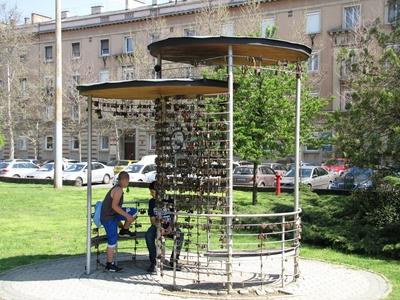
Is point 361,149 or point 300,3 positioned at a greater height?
point 300,3

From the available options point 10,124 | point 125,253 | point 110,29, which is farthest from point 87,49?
point 125,253

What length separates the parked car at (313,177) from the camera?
1203 inches

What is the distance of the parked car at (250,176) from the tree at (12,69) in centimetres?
2725

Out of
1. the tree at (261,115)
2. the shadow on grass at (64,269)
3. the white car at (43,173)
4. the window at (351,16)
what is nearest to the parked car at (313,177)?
the tree at (261,115)

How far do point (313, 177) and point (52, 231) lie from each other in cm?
1898

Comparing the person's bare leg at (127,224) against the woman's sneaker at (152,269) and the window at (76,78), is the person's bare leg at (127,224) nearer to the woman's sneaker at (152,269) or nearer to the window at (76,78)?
the woman's sneaker at (152,269)

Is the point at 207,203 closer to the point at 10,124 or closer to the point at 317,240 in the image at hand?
the point at 317,240

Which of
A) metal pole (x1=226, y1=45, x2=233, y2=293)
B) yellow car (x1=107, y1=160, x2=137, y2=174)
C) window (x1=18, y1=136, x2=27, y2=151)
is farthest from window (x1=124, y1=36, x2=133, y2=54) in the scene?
metal pole (x1=226, y1=45, x2=233, y2=293)

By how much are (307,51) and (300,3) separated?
41.1 meters

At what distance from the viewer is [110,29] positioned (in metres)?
60.4

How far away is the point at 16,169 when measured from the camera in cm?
4091

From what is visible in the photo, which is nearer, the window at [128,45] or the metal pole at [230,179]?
the metal pole at [230,179]

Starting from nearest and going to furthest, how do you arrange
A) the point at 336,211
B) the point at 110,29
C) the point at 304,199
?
the point at 336,211, the point at 304,199, the point at 110,29

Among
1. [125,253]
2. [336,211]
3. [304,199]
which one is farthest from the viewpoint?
[304,199]
